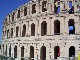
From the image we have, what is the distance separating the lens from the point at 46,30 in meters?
27.5


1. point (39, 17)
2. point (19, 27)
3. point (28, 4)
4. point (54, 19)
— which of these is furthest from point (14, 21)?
point (54, 19)

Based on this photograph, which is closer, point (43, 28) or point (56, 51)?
point (56, 51)

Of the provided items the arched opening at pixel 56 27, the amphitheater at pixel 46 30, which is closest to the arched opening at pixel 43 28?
the amphitheater at pixel 46 30

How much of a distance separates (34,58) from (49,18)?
5.34m

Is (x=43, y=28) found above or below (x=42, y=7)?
below

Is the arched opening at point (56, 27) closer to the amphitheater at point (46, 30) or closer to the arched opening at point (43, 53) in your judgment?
the amphitheater at point (46, 30)

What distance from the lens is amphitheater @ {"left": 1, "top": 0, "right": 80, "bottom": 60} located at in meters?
25.0

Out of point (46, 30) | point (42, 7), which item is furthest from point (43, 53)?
point (42, 7)

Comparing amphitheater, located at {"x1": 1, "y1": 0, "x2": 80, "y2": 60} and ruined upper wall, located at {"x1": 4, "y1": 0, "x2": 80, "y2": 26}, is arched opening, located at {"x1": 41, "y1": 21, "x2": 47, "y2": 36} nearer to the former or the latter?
amphitheater, located at {"x1": 1, "y1": 0, "x2": 80, "y2": 60}

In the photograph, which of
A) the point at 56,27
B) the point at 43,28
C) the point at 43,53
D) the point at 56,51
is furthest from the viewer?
the point at 43,28

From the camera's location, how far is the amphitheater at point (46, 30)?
984 inches

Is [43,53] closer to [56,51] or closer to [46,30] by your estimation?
[56,51]

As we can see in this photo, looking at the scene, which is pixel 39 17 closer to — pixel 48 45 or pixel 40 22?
pixel 40 22

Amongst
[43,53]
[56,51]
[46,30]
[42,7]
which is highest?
[42,7]
